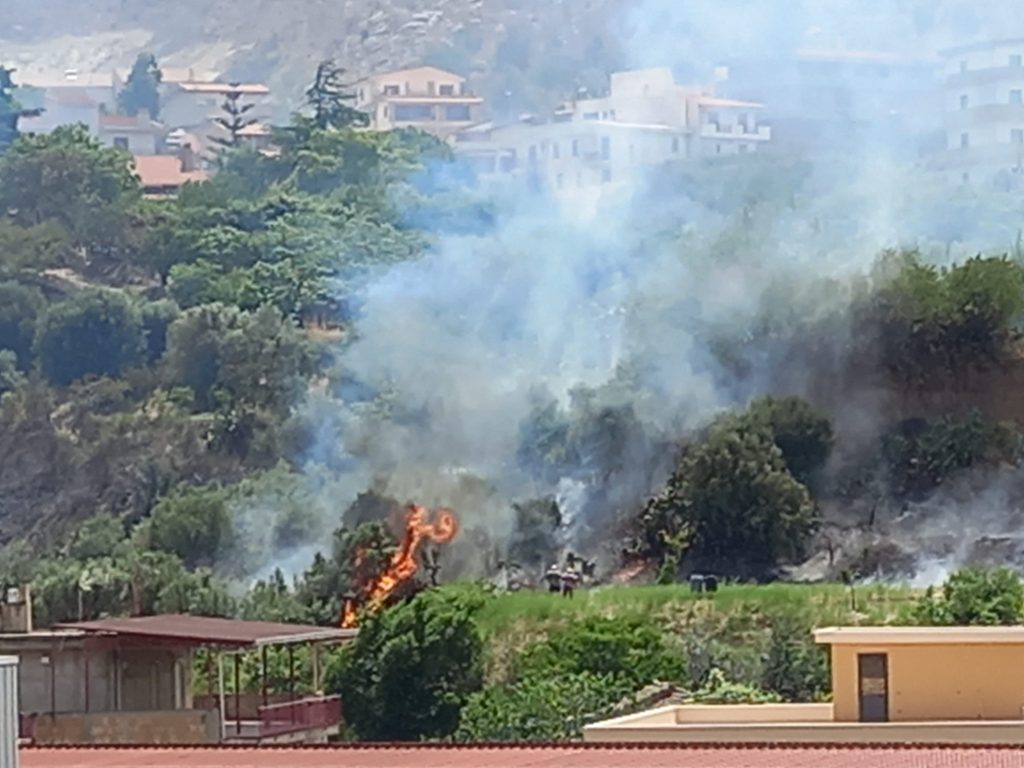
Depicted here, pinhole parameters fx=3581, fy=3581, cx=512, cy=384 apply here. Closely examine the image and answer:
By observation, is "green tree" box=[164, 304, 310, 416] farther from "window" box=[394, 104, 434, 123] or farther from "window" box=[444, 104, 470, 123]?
"window" box=[444, 104, 470, 123]

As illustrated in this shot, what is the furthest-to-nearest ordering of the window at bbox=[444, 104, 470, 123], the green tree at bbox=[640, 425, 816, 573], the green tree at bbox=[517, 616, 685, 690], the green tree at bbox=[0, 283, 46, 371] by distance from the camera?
the window at bbox=[444, 104, 470, 123]
the green tree at bbox=[0, 283, 46, 371]
the green tree at bbox=[640, 425, 816, 573]
the green tree at bbox=[517, 616, 685, 690]

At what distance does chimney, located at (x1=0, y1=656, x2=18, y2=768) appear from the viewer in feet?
55.5

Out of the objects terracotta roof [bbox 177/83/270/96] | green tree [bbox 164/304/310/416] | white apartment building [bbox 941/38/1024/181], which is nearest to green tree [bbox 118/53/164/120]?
terracotta roof [bbox 177/83/270/96]

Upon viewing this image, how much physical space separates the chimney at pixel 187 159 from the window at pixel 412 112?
28.8 ft

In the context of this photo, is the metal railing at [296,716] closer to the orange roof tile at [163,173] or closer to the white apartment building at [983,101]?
the white apartment building at [983,101]

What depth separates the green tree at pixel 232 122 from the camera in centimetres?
12688

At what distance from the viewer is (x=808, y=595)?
5556cm

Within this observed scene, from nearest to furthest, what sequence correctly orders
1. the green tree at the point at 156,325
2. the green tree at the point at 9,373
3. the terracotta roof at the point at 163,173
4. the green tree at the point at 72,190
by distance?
1. the green tree at the point at 9,373
2. the green tree at the point at 156,325
3. the green tree at the point at 72,190
4. the terracotta roof at the point at 163,173

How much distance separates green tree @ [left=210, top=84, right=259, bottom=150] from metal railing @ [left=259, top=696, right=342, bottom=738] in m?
76.6

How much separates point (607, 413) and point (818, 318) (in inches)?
191

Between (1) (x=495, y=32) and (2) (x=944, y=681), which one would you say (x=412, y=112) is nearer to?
(1) (x=495, y=32)

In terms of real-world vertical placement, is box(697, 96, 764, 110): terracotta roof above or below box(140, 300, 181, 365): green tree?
above

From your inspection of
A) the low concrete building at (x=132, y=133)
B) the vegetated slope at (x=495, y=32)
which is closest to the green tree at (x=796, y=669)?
the vegetated slope at (x=495, y=32)

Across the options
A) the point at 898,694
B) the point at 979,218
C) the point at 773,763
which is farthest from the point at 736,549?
the point at 773,763
